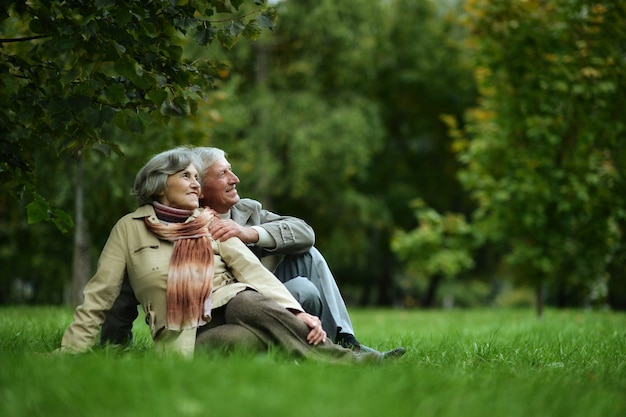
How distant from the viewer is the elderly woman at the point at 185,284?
4031 millimetres

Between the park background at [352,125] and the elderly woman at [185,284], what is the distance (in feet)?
2.26

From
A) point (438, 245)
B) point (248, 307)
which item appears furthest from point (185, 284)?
point (438, 245)

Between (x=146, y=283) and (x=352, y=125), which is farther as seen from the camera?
(x=352, y=125)

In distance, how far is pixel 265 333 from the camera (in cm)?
407

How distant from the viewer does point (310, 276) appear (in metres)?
4.77

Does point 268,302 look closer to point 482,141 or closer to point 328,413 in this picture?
point 328,413

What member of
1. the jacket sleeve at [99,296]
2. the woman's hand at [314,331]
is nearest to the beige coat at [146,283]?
the jacket sleeve at [99,296]

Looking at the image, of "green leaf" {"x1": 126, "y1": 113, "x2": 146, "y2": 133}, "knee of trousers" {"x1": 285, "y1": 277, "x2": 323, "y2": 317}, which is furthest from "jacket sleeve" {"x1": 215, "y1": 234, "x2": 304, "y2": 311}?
"green leaf" {"x1": 126, "y1": 113, "x2": 146, "y2": 133}

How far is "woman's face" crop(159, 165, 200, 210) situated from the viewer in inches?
169

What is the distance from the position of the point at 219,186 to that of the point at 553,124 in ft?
25.9

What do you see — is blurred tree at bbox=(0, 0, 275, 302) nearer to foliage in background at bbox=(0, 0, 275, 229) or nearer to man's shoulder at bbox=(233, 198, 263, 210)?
foliage in background at bbox=(0, 0, 275, 229)

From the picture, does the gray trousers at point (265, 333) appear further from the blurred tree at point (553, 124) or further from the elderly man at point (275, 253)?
the blurred tree at point (553, 124)

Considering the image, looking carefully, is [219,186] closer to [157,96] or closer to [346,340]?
[157,96]

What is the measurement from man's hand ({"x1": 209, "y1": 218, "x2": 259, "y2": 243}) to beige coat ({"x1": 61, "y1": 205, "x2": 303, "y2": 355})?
0.55 ft
